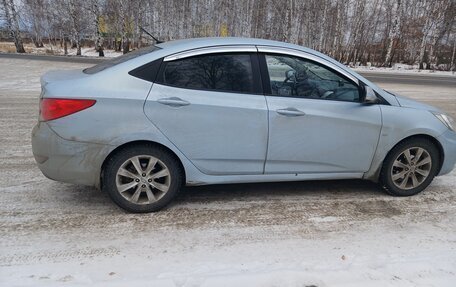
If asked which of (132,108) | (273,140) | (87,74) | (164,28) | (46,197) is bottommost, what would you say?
(46,197)

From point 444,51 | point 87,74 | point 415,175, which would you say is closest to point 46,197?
point 87,74

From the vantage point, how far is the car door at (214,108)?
3.48m

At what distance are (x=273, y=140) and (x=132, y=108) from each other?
1394 mm

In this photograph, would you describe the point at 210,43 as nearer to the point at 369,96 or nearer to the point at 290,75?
the point at 290,75

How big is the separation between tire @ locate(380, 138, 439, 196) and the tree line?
98.7ft

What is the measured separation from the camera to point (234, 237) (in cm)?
326

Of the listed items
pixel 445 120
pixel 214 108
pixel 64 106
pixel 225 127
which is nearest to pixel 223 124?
pixel 225 127

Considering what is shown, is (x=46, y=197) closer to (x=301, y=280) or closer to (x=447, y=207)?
(x=301, y=280)

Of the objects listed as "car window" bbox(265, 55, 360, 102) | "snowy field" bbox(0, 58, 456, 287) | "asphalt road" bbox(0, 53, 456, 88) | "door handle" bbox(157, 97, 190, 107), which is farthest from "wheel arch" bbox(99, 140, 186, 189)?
"asphalt road" bbox(0, 53, 456, 88)

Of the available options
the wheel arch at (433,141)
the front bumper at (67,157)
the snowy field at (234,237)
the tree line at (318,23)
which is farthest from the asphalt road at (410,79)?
the front bumper at (67,157)

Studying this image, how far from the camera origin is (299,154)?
384 centimetres

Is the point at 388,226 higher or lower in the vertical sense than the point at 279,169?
lower

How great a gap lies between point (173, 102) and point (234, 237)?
134 centimetres

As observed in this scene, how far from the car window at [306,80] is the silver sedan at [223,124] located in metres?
0.01
